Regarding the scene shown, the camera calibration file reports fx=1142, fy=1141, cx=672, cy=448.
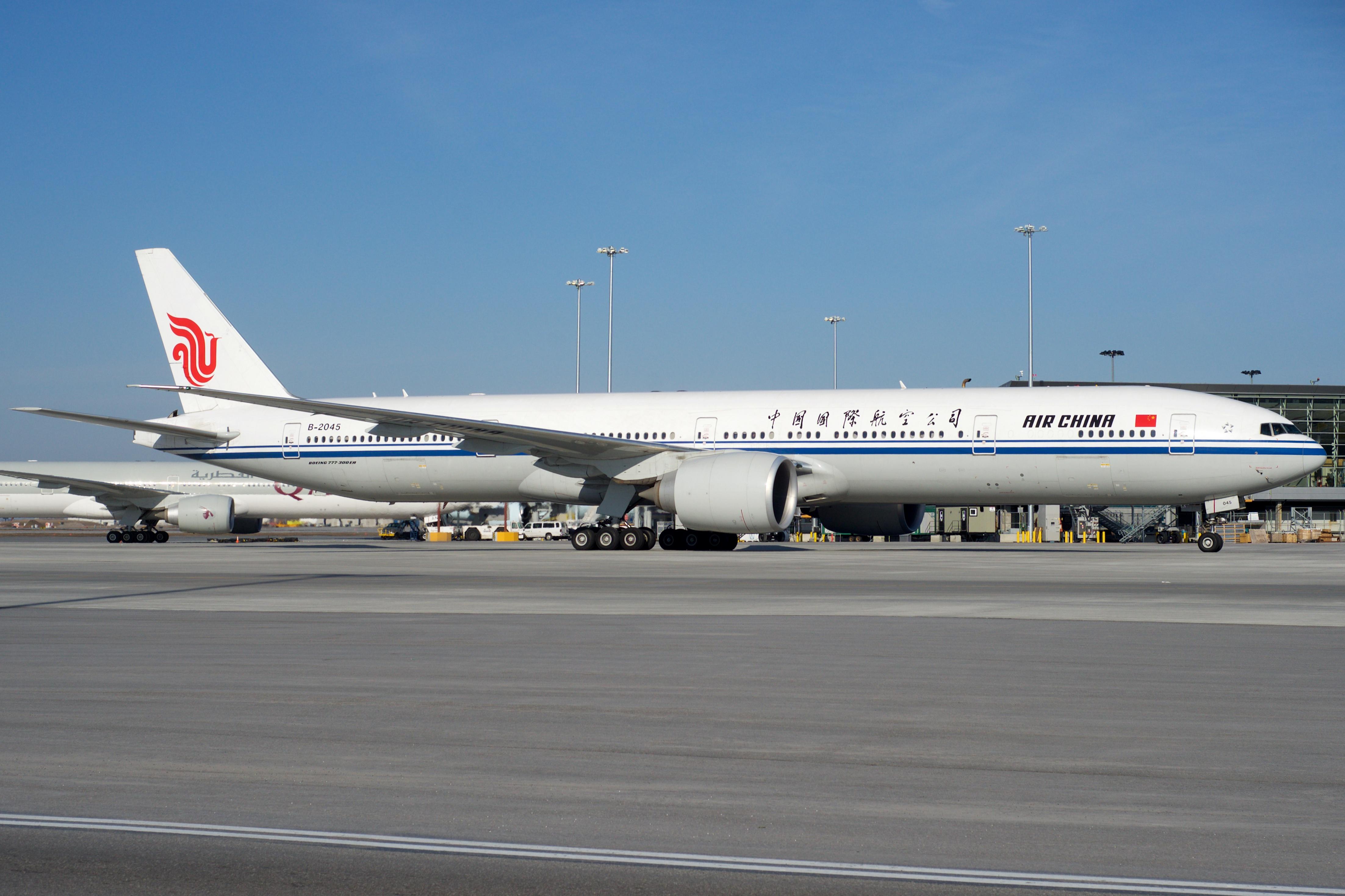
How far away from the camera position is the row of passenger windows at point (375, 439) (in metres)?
31.8

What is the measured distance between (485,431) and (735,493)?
6474 mm

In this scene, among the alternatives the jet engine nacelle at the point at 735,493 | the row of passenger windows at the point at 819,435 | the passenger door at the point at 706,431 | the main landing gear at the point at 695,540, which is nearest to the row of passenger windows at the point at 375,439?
the row of passenger windows at the point at 819,435

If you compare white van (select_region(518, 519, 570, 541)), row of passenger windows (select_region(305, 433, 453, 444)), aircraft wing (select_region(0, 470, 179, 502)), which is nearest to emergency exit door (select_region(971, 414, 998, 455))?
row of passenger windows (select_region(305, 433, 453, 444))

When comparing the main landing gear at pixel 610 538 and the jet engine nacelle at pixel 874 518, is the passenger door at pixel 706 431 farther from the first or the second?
the jet engine nacelle at pixel 874 518

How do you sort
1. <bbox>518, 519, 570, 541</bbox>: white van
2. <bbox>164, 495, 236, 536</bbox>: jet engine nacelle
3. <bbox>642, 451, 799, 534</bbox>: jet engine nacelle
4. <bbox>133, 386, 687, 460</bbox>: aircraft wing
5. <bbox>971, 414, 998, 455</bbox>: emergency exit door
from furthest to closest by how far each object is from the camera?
<bbox>518, 519, 570, 541</bbox>: white van → <bbox>164, 495, 236, 536</bbox>: jet engine nacelle → <bbox>133, 386, 687, 460</bbox>: aircraft wing → <bbox>971, 414, 998, 455</bbox>: emergency exit door → <bbox>642, 451, 799, 534</bbox>: jet engine nacelle

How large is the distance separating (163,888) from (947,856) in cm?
274

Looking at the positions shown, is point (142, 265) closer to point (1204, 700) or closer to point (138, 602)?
point (138, 602)

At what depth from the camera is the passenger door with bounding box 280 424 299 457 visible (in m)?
33.4

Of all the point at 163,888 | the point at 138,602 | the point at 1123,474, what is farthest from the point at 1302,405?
the point at 163,888

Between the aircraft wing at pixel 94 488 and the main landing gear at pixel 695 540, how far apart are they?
28.1 meters

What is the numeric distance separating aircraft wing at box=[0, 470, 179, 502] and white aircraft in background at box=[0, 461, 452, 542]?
A: 0.04m

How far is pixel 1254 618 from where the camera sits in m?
12.0

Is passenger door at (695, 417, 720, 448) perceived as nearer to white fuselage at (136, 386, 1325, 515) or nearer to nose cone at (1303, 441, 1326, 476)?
white fuselage at (136, 386, 1325, 515)

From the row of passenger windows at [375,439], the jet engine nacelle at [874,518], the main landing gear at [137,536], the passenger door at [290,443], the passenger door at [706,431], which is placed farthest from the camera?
the main landing gear at [137,536]
